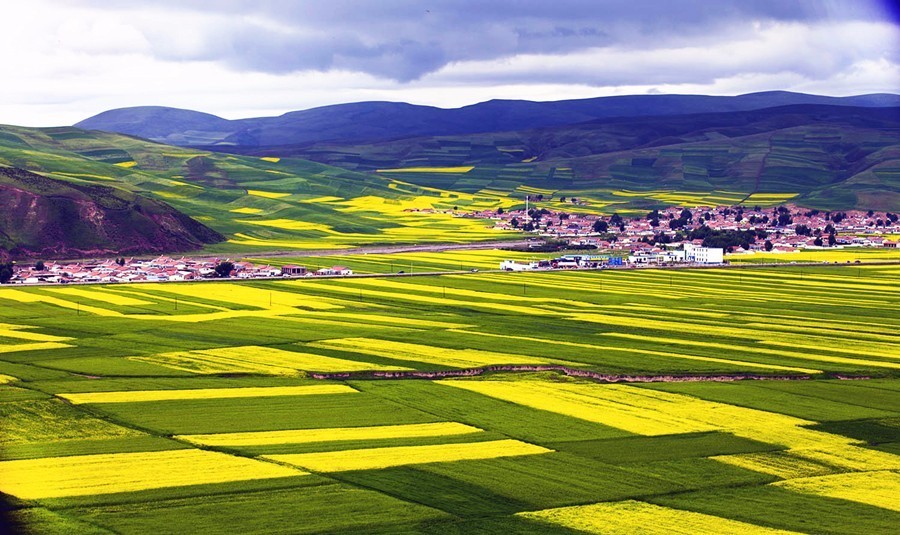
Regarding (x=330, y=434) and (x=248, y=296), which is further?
(x=248, y=296)

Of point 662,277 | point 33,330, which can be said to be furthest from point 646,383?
point 662,277

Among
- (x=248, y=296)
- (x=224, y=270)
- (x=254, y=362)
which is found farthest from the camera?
(x=224, y=270)

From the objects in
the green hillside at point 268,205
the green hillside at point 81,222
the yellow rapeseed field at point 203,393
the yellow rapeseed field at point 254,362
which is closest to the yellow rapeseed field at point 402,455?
the yellow rapeseed field at point 203,393

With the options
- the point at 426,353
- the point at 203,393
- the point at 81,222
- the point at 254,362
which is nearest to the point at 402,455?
Answer: the point at 203,393

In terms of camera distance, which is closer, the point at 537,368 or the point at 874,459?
the point at 874,459

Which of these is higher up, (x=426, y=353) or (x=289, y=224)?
(x=289, y=224)

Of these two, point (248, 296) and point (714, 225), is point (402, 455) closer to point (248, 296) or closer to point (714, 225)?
point (248, 296)

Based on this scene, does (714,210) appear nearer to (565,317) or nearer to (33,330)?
(565,317)
